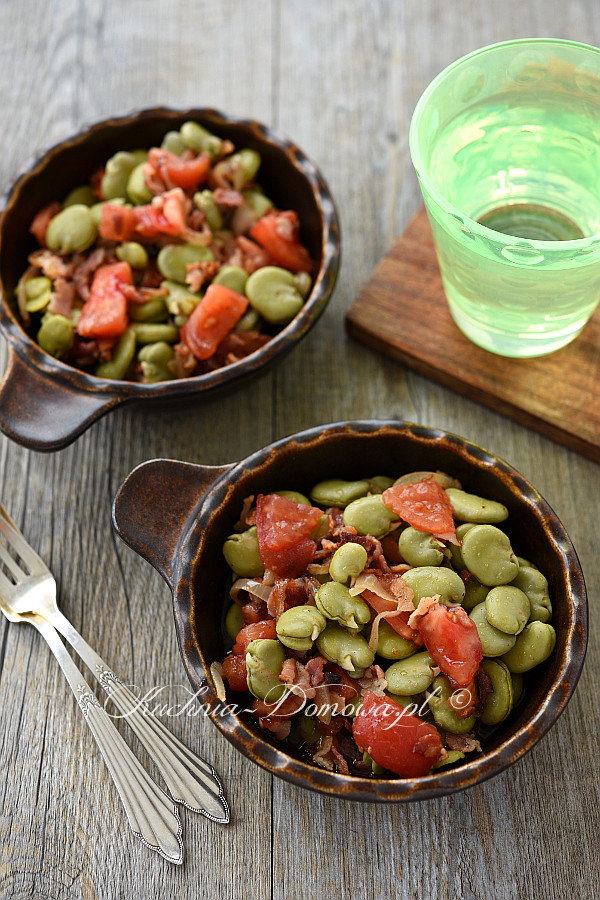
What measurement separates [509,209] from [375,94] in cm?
70

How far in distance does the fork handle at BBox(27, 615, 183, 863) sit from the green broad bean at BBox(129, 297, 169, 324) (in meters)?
0.67

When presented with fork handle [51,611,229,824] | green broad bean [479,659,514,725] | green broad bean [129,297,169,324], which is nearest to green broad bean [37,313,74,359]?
green broad bean [129,297,169,324]

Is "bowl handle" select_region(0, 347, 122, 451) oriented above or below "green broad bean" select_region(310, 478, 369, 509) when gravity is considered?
above

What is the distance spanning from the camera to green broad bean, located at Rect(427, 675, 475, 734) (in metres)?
1.29

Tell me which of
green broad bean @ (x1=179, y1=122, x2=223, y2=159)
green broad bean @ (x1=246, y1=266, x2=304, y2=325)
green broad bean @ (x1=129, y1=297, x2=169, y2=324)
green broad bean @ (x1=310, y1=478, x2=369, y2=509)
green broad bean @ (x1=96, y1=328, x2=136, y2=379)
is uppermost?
green broad bean @ (x1=179, y1=122, x2=223, y2=159)

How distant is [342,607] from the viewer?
4.30 feet

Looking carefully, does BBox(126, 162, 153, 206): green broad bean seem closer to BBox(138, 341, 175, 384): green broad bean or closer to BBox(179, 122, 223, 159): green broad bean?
BBox(179, 122, 223, 159): green broad bean

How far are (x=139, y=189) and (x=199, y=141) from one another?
0.60 feet

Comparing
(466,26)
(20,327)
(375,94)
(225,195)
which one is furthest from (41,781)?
(466,26)

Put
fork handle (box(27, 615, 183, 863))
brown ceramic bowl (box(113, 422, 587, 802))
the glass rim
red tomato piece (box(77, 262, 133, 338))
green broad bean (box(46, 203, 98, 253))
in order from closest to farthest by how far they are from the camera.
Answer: brown ceramic bowl (box(113, 422, 587, 802)), the glass rim, fork handle (box(27, 615, 183, 863)), red tomato piece (box(77, 262, 133, 338)), green broad bean (box(46, 203, 98, 253))

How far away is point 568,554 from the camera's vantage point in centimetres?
133

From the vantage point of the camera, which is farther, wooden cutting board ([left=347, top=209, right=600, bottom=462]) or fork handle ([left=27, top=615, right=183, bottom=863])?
wooden cutting board ([left=347, top=209, right=600, bottom=462])

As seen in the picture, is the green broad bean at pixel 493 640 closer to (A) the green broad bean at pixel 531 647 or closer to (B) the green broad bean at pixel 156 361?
(A) the green broad bean at pixel 531 647

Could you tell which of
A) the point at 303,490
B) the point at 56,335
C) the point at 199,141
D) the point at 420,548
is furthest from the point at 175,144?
the point at 420,548
